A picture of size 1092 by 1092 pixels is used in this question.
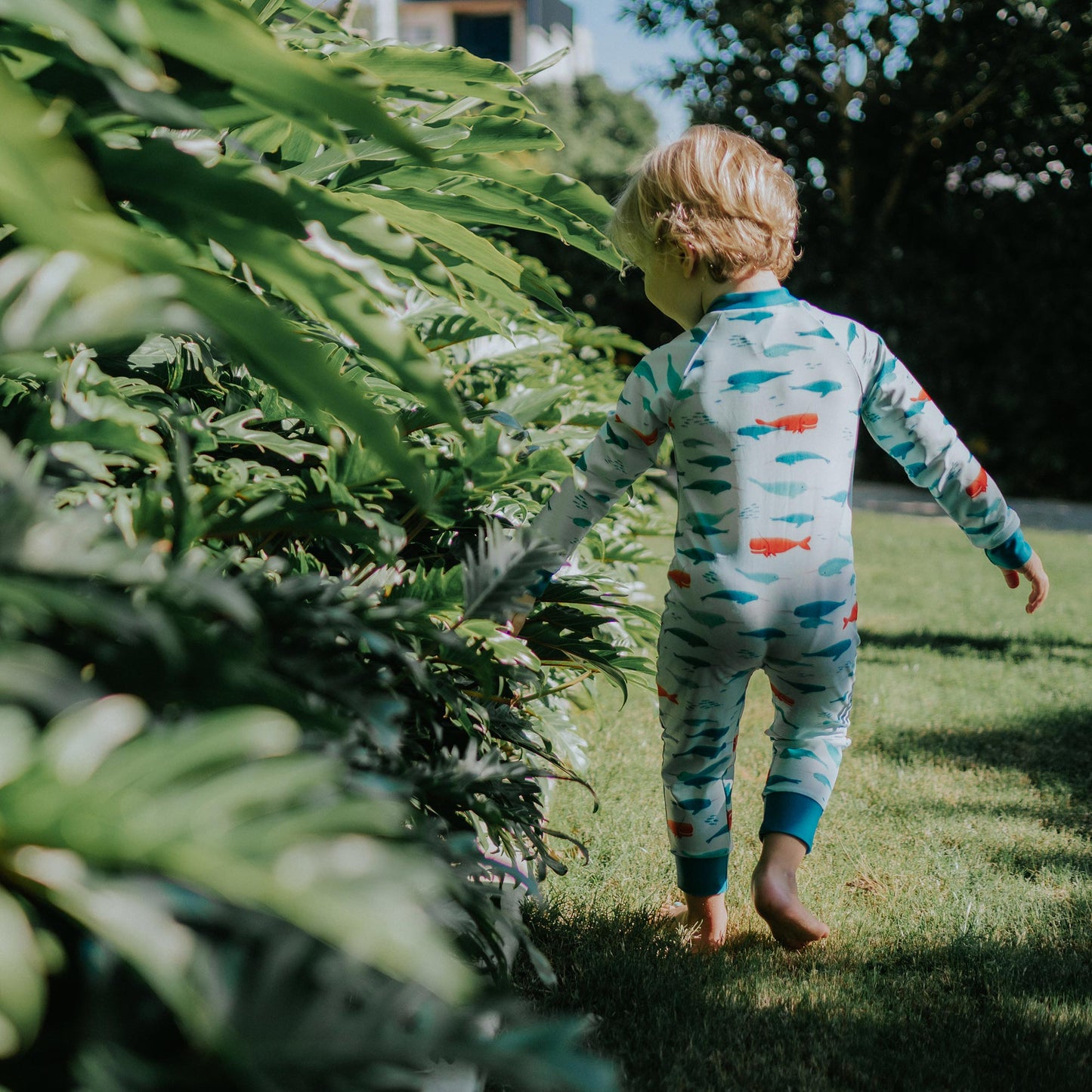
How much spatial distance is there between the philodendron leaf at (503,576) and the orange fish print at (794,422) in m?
0.63

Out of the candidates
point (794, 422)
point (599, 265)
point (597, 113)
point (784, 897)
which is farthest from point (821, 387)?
point (597, 113)

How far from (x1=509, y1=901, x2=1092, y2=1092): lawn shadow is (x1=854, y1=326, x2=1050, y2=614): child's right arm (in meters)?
0.65

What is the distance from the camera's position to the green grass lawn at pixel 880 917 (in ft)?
4.71

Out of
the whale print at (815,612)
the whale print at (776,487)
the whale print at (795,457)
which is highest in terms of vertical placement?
the whale print at (795,457)

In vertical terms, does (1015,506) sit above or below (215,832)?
below

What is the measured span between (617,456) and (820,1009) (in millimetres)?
897

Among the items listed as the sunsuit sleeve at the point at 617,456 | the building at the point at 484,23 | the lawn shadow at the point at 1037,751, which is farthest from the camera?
the building at the point at 484,23

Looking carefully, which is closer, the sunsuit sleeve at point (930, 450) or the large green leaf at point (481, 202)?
the large green leaf at point (481, 202)

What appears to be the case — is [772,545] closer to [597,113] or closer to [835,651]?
[835,651]

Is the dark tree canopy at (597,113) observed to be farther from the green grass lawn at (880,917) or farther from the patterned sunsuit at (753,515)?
the patterned sunsuit at (753,515)

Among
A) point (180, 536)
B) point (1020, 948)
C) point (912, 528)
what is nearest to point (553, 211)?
point (180, 536)

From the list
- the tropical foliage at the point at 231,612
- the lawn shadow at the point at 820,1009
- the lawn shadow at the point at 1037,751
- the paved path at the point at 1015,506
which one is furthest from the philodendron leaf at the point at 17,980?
the paved path at the point at 1015,506

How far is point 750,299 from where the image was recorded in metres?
1.73

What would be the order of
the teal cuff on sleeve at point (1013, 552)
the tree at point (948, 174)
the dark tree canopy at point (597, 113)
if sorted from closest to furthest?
the teal cuff on sleeve at point (1013, 552) → the tree at point (948, 174) → the dark tree canopy at point (597, 113)
